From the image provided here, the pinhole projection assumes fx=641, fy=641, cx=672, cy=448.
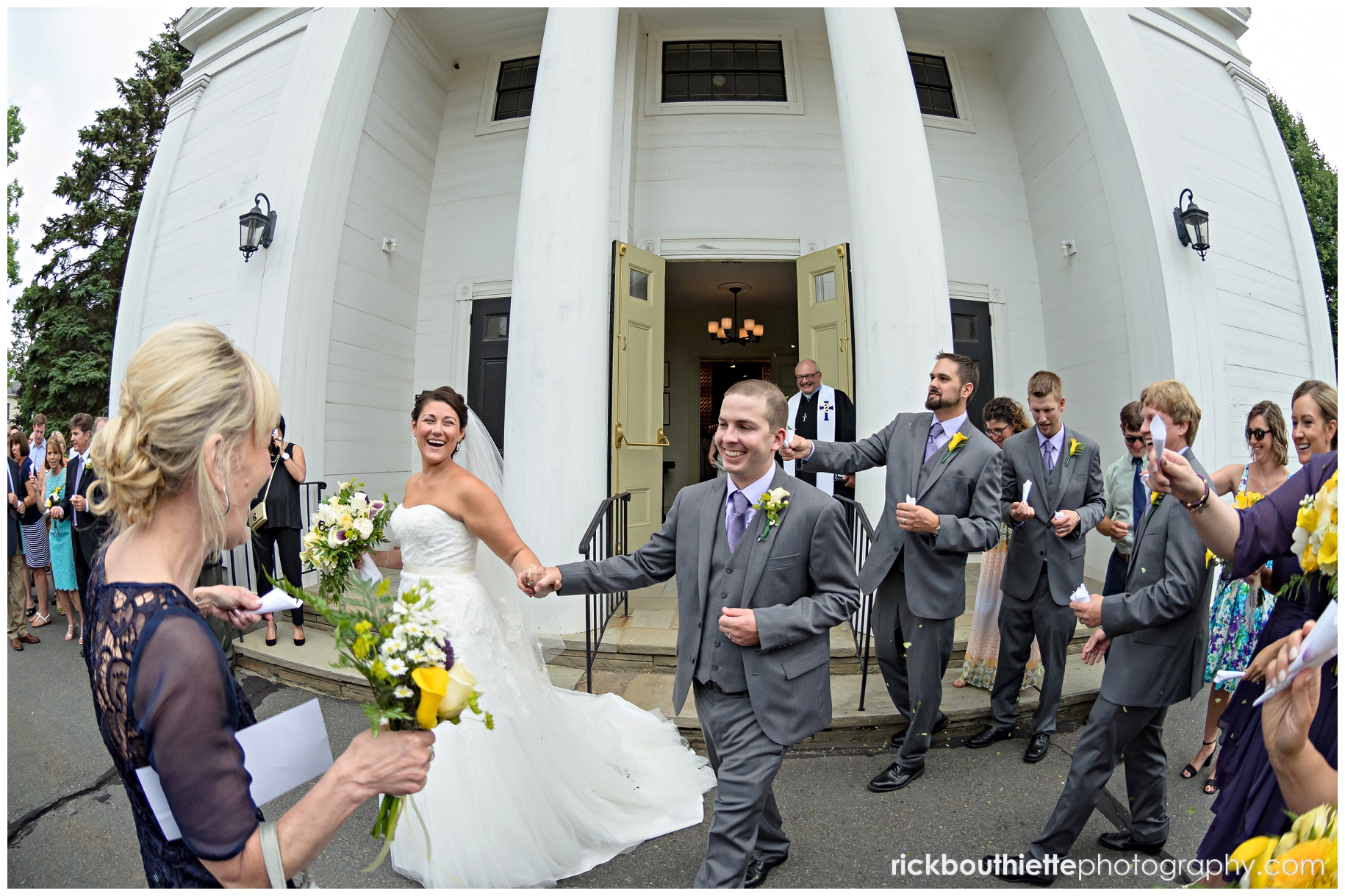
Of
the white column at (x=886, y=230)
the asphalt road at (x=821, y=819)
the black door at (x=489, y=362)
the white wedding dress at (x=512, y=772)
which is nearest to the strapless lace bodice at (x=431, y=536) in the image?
the white wedding dress at (x=512, y=772)

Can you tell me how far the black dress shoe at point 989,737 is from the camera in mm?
4043

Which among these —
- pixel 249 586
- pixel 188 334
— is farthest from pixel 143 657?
pixel 249 586

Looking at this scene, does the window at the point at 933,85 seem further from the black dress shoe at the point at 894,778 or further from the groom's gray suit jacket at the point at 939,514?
the black dress shoe at the point at 894,778

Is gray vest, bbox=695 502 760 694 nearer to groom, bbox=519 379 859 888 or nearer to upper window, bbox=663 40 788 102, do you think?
groom, bbox=519 379 859 888

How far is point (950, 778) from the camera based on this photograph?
3689mm

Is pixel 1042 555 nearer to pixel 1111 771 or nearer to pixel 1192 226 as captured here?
pixel 1111 771

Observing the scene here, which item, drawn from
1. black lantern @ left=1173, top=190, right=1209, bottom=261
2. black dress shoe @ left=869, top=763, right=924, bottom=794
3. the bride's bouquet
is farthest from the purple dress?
black lantern @ left=1173, top=190, right=1209, bottom=261

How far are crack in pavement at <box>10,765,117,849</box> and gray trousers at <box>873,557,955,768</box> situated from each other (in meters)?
4.73

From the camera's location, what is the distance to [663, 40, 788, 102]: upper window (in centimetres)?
845

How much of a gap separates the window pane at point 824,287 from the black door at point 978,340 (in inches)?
66.6

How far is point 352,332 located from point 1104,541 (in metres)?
9.39

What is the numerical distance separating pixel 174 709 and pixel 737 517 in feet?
6.19

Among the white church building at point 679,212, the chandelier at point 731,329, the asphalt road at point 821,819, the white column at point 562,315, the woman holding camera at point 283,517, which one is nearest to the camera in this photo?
the asphalt road at point 821,819

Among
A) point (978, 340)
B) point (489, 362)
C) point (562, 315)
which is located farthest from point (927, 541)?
point (489, 362)
